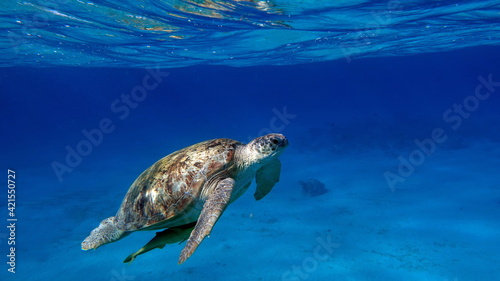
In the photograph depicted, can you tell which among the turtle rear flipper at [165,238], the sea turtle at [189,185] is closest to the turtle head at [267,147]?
the sea turtle at [189,185]

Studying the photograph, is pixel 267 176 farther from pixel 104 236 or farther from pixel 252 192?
pixel 252 192

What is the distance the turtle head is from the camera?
14.7 ft

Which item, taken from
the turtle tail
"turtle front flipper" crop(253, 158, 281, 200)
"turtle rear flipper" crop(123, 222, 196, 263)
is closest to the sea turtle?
the turtle tail

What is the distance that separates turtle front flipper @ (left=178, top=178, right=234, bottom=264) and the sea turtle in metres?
0.01

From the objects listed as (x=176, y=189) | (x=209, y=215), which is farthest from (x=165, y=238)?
(x=209, y=215)

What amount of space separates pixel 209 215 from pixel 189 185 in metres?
0.83

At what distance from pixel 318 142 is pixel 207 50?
1276cm

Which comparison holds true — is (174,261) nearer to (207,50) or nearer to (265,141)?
(265,141)

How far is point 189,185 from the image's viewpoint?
4.49 metres

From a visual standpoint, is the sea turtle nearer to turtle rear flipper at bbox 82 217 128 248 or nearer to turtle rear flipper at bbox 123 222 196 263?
turtle rear flipper at bbox 82 217 128 248

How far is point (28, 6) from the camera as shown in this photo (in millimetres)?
10906

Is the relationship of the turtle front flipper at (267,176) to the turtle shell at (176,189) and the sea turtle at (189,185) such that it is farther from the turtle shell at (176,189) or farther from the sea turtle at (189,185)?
the turtle shell at (176,189)

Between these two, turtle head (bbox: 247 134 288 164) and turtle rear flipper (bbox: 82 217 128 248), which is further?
turtle rear flipper (bbox: 82 217 128 248)

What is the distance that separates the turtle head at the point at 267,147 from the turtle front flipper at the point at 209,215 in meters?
0.58
